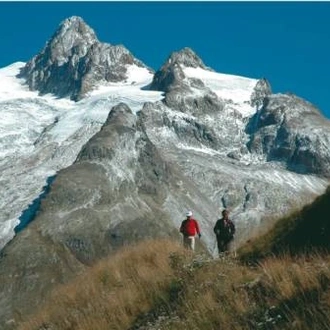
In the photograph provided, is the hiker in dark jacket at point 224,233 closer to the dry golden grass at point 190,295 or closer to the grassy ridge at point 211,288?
the grassy ridge at point 211,288

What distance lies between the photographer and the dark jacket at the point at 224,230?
27641mm

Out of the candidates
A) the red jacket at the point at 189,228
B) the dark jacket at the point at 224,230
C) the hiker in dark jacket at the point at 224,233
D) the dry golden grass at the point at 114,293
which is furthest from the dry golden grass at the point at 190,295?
the red jacket at the point at 189,228

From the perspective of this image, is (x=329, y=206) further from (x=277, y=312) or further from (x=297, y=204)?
(x=277, y=312)

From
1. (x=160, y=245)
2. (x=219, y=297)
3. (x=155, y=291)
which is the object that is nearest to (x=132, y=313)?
(x=155, y=291)

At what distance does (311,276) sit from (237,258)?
643cm

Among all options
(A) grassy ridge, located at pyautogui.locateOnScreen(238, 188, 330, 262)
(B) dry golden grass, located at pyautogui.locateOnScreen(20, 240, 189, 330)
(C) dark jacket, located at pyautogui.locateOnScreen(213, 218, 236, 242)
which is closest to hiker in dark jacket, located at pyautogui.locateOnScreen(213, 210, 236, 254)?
(C) dark jacket, located at pyautogui.locateOnScreen(213, 218, 236, 242)

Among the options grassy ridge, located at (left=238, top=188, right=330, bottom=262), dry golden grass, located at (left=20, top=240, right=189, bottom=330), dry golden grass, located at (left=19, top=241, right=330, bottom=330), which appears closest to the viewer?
dry golden grass, located at (left=19, top=241, right=330, bottom=330)

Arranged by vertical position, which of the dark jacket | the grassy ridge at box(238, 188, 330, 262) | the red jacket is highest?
the red jacket

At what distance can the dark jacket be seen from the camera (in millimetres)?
27641

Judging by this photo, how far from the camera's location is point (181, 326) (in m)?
13.5

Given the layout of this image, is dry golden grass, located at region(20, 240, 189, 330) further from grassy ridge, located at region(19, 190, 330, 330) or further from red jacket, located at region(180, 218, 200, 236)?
red jacket, located at region(180, 218, 200, 236)

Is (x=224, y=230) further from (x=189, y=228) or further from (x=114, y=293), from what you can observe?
(x=114, y=293)

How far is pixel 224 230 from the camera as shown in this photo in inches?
1094

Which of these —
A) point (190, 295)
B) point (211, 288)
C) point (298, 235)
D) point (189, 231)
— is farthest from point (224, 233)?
point (211, 288)
